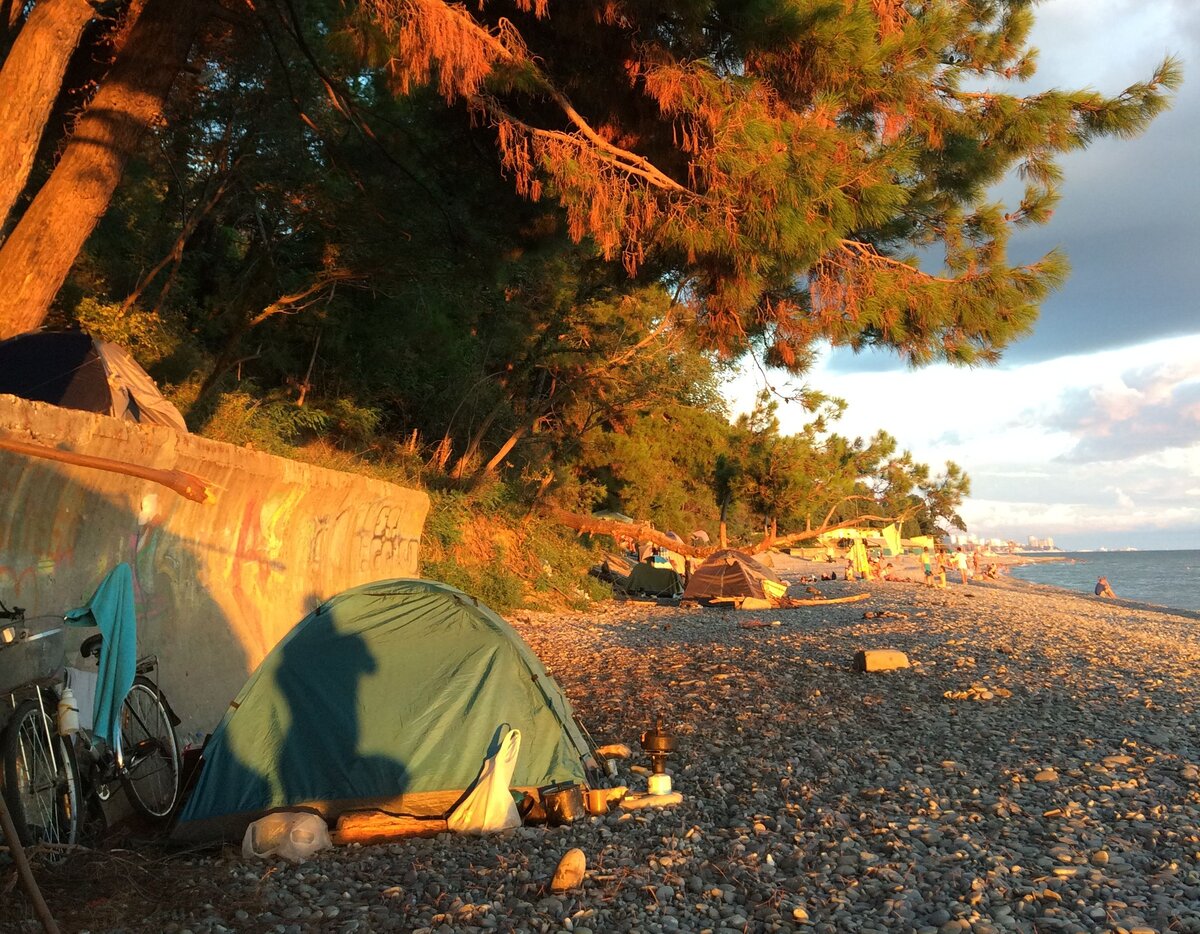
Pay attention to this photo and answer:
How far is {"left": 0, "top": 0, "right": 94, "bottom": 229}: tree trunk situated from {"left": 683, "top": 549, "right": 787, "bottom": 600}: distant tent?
57.7 ft

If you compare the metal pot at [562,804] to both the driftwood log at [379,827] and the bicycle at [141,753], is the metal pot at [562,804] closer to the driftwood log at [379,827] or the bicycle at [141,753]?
the driftwood log at [379,827]

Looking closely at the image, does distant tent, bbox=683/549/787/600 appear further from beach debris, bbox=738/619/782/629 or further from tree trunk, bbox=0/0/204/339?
tree trunk, bbox=0/0/204/339

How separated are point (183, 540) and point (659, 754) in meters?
3.76

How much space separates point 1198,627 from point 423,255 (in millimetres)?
22001

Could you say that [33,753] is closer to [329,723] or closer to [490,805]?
[329,723]

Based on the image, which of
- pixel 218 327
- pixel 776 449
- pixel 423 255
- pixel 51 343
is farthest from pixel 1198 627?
pixel 51 343

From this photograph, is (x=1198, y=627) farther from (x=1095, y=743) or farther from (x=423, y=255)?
(x=423, y=255)

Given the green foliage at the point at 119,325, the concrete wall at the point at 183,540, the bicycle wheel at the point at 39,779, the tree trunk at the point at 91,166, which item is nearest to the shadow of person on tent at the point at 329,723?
the concrete wall at the point at 183,540

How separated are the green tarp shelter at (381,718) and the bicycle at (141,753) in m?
0.19

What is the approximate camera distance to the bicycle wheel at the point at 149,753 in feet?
17.4

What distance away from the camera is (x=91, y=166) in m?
8.20

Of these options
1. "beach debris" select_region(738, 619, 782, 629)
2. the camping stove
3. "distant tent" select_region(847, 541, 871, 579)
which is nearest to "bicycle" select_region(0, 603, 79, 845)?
the camping stove

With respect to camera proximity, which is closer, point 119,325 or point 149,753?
point 149,753

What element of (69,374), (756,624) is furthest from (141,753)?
(756,624)
